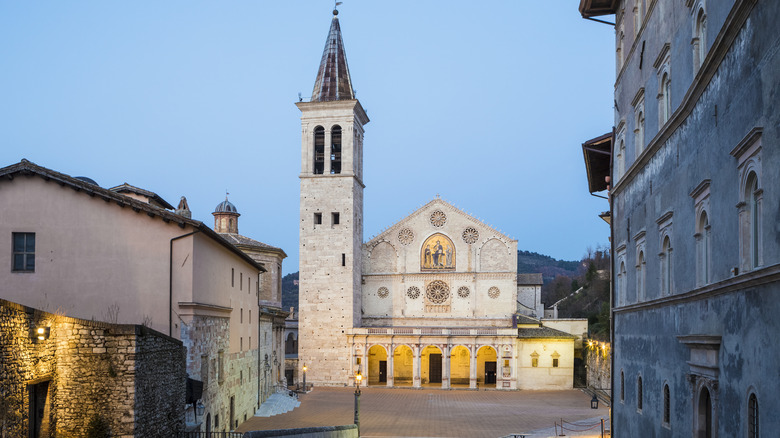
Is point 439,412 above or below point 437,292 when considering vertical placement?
below

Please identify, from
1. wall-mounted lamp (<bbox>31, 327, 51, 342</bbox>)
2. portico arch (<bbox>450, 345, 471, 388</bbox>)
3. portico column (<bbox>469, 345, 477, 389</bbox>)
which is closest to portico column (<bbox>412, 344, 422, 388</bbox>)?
portico column (<bbox>469, 345, 477, 389</bbox>)

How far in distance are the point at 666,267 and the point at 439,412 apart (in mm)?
28914

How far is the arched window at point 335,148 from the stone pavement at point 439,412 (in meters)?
17.6

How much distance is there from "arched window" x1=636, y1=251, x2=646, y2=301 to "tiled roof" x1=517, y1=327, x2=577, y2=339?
41.2m

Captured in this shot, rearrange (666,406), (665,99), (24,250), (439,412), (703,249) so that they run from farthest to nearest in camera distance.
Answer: (439,412) → (24,250) → (665,99) → (666,406) → (703,249)

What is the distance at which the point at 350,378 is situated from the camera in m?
58.8

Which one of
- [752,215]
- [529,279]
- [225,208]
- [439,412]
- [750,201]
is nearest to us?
[752,215]

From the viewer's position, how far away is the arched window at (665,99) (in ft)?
47.6

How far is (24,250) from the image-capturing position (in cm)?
2261

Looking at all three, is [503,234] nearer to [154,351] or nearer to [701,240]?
[154,351]

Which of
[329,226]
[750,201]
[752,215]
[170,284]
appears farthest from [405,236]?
[752,215]

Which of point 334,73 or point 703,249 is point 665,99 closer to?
point 703,249

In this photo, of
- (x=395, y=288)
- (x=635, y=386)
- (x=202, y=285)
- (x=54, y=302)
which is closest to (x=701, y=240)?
(x=635, y=386)

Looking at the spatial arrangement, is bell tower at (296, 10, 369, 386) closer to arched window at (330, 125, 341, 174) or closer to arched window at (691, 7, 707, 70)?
arched window at (330, 125, 341, 174)
